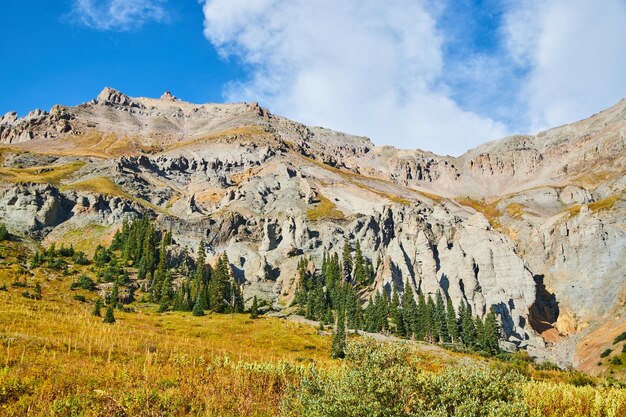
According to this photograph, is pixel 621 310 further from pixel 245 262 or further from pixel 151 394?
pixel 151 394

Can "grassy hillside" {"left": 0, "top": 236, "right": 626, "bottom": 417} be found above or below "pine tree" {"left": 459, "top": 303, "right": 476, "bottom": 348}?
above

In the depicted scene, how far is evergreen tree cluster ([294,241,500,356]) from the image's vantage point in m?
97.4

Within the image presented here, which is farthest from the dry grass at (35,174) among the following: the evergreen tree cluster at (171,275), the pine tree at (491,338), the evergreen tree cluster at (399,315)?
the pine tree at (491,338)

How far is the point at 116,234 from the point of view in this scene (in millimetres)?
131375

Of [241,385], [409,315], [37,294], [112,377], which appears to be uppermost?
[37,294]

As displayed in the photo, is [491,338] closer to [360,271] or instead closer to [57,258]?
[360,271]

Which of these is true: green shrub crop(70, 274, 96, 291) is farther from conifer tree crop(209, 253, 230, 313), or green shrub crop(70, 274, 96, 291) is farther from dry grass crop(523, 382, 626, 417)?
dry grass crop(523, 382, 626, 417)

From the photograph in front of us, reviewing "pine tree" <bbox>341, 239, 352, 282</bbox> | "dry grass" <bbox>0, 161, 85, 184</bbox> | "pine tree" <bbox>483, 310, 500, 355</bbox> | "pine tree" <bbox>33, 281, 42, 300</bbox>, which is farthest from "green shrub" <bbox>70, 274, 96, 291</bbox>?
"dry grass" <bbox>0, 161, 85, 184</bbox>

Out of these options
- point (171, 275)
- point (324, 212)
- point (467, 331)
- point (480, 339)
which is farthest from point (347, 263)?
point (171, 275)

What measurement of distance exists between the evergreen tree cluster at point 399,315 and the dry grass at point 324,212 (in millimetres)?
49938

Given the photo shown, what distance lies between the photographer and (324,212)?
602 feet

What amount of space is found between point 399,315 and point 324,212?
8662cm

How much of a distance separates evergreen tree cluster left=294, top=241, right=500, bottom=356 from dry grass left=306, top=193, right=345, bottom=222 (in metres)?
49.9

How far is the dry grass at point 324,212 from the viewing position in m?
175
